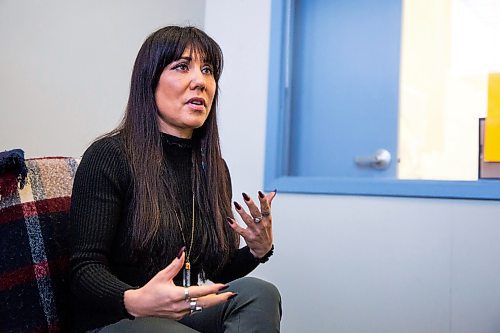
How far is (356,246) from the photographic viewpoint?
169 centimetres

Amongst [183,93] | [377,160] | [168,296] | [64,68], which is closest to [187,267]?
[168,296]

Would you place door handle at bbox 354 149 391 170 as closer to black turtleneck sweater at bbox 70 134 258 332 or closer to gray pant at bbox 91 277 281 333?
gray pant at bbox 91 277 281 333

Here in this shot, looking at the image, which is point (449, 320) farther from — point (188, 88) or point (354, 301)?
point (188, 88)

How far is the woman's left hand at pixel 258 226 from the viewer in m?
1.13

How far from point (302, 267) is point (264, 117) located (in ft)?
1.69

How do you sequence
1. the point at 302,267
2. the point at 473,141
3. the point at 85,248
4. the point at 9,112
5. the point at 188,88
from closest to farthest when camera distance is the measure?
the point at 85,248 → the point at 188,88 → the point at 9,112 → the point at 473,141 → the point at 302,267

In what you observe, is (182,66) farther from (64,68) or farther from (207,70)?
(64,68)

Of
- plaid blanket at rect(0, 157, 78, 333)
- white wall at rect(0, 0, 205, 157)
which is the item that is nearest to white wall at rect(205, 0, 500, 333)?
white wall at rect(0, 0, 205, 157)

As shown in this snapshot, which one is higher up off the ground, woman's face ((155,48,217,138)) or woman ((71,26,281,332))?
woman's face ((155,48,217,138))

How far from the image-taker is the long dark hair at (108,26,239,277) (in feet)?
3.46

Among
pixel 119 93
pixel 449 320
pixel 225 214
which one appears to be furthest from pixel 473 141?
pixel 119 93

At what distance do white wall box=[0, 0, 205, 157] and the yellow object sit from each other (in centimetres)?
108

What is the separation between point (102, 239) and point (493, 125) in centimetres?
117

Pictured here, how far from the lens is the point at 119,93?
66.8 inches
